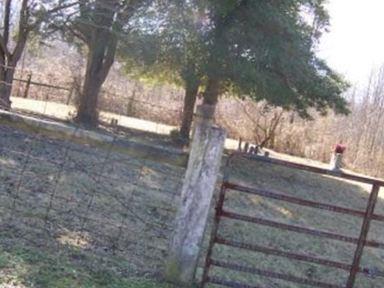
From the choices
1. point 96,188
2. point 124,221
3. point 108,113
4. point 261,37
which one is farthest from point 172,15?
point 108,113

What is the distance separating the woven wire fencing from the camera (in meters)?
5.24

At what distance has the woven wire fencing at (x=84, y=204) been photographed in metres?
5.24

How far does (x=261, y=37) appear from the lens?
47.8 ft

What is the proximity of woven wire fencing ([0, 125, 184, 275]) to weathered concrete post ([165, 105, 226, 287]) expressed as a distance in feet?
1.08

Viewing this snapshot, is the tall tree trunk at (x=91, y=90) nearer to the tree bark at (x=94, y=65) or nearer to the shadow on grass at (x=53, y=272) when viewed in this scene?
the tree bark at (x=94, y=65)

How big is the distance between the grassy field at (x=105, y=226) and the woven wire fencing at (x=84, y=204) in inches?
0.7

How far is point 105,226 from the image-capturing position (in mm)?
6594

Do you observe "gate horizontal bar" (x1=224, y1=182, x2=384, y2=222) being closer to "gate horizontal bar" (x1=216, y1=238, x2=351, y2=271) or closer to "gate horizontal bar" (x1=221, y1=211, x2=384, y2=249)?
"gate horizontal bar" (x1=221, y1=211, x2=384, y2=249)

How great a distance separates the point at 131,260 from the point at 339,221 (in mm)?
7769

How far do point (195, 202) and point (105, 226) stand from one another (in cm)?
Answer: 259

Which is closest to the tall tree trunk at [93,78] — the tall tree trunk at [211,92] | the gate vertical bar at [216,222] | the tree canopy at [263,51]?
the tall tree trunk at [211,92]

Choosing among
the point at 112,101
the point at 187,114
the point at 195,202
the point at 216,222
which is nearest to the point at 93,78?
the point at 187,114

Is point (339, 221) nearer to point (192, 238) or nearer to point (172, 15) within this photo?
point (172, 15)

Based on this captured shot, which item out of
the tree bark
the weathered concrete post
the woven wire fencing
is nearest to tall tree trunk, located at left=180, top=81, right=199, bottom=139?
the tree bark
